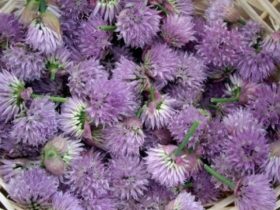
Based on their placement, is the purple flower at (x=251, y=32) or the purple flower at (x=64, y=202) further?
the purple flower at (x=251, y=32)

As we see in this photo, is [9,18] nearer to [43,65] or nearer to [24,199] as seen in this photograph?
[43,65]

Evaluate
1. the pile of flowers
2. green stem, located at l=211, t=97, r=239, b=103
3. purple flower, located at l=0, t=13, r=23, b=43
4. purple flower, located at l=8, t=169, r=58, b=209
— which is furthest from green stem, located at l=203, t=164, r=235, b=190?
purple flower, located at l=0, t=13, r=23, b=43

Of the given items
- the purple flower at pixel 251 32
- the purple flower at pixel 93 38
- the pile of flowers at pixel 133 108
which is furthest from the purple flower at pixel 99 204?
the purple flower at pixel 251 32

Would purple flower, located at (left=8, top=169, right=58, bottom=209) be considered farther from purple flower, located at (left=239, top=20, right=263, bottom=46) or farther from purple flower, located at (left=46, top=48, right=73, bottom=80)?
purple flower, located at (left=239, top=20, right=263, bottom=46)

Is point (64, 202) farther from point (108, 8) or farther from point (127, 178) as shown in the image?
point (108, 8)

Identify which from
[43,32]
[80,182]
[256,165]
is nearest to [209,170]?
[256,165]

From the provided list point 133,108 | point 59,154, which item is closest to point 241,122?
point 133,108

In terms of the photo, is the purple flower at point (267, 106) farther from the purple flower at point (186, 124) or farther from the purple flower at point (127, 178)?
the purple flower at point (127, 178)
